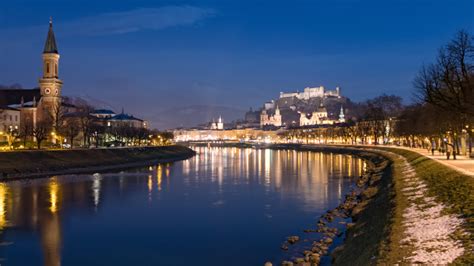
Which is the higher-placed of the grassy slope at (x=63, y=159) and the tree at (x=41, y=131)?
the tree at (x=41, y=131)

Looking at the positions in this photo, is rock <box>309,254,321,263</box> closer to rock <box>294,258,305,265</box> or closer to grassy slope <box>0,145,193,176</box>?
rock <box>294,258,305,265</box>

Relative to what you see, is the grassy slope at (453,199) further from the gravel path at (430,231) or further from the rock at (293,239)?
the rock at (293,239)

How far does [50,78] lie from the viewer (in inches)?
3848

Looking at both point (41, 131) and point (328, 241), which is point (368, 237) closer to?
point (328, 241)

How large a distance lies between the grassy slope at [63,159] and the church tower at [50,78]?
23191 mm

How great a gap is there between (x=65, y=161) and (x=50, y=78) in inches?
1664

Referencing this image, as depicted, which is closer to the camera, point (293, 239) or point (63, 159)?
point (293, 239)

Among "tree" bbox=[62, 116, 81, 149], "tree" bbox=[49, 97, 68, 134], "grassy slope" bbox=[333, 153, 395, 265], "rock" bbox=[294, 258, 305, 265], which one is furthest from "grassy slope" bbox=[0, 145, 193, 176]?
"rock" bbox=[294, 258, 305, 265]

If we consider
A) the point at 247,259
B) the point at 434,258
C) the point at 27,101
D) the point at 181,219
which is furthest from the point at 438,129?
Result: the point at 27,101

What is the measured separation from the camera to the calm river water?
1962 centimetres

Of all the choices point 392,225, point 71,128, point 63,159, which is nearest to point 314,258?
point 392,225

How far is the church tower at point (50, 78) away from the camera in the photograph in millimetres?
97188

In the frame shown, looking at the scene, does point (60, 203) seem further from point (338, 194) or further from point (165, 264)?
point (338, 194)

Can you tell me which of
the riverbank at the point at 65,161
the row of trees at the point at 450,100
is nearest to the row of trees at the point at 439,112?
the row of trees at the point at 450,100
